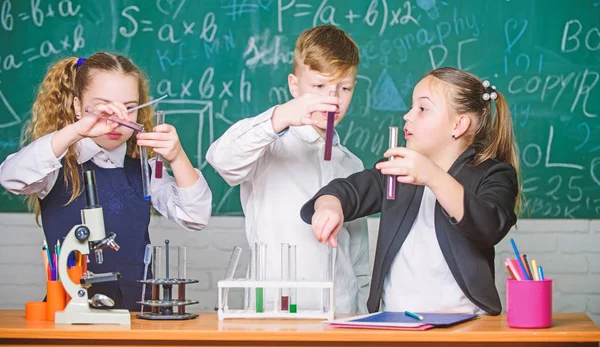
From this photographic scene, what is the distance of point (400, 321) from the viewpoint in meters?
1.67

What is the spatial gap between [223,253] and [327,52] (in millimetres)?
1411

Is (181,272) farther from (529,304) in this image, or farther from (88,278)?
(529,304)

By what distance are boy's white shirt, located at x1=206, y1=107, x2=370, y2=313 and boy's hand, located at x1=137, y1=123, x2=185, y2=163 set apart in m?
0.15

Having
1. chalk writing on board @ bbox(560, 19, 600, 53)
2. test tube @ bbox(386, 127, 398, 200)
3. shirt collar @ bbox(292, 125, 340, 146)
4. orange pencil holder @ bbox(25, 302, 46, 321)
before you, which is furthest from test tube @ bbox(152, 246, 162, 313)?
chalk writing on board @ bbox(560, 19, 600, 53)

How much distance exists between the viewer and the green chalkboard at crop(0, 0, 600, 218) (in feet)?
11.4

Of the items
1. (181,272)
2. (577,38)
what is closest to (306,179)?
(181,272)

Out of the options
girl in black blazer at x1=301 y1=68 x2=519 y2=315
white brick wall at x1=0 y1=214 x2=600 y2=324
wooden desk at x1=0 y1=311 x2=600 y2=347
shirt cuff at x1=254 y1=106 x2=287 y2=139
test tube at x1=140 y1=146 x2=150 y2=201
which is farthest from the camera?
white brick wall at x1=0 y1=214 x2=600 y2=324

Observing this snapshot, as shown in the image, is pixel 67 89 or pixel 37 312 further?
pixel 67 89

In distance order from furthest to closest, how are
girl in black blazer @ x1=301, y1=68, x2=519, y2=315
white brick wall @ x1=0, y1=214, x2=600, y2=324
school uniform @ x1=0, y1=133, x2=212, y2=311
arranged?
white brick wall @ x1=0, y1=214, x2=600, y2=324 < school uniform @ x1=0, y1=133, x2=212, y2=311 < girl in black blazer @ x1=301, y1=68, x2=519, y2=315

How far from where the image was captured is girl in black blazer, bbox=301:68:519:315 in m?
1.80

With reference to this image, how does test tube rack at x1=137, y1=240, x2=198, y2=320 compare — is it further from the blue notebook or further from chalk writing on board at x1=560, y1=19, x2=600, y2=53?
chalk writing on board at x1=560, y1=19, x2=600, y2=53

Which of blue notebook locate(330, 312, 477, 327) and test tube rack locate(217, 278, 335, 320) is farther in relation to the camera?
test tube rack locate(217, 278, 335, 320)

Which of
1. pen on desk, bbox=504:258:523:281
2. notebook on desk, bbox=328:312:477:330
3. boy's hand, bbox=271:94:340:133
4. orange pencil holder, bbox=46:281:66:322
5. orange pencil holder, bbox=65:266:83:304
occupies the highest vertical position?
boy's hand, bbox=271:94:340:133

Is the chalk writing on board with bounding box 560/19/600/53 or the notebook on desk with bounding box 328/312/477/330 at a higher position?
the chalk writing on board with bounding box 560/19/600/53
